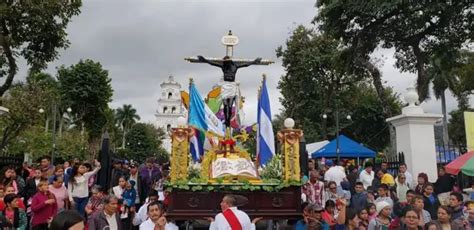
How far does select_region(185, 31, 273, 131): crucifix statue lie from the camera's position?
11883 mm

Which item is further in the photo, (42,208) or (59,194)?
(59,194)

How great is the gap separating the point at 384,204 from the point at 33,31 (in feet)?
41.8

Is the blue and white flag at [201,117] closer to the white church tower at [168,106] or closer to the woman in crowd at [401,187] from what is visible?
the woman in crowd at [401,187]

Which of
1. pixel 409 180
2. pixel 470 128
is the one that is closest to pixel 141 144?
pixel 409 180

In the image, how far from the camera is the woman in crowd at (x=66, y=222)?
249 cm

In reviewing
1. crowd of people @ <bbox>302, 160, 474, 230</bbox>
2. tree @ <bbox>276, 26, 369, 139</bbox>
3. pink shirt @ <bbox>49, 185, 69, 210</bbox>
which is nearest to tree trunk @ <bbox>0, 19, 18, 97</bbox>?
pink shirt @ <bbox>49, 185, 69, 210</bbox>

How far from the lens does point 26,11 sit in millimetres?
14383

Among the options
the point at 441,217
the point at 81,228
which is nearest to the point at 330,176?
the point at 441,217

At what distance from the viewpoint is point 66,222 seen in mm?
2498

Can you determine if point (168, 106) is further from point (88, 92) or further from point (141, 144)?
point (88, 92)

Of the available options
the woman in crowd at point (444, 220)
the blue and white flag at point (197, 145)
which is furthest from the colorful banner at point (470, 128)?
the blue and white flag at point (197, 145)

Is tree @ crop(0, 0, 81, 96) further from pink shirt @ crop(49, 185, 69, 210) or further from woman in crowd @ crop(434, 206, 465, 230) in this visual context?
woman in crowd @ crop(434, 206, 465, 230)

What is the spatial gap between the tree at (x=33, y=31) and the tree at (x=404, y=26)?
9104 mm

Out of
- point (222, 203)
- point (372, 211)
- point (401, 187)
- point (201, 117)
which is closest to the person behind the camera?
point (222, 203)
